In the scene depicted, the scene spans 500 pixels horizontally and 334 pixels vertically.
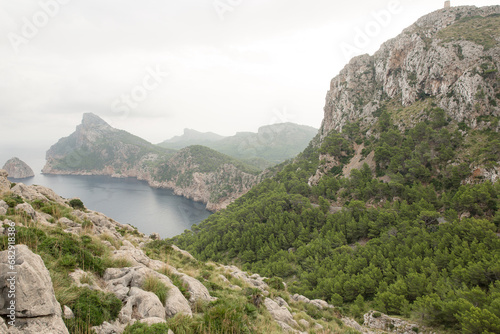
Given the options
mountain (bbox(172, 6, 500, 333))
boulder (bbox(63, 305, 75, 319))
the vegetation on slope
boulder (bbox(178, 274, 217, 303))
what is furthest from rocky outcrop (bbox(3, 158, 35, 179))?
boulder (bbox(63, 305, 75, 319))

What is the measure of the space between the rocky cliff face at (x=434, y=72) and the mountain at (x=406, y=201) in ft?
0.99

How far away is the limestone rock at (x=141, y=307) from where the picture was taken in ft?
24.3

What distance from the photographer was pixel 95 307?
21.8 feet

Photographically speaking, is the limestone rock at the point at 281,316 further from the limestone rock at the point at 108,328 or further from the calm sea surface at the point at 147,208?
the calm sea surface at the point at 147,208

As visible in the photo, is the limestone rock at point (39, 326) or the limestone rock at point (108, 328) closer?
the limestone rock at point (39, 326)

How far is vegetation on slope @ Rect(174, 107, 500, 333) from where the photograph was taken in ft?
71.4

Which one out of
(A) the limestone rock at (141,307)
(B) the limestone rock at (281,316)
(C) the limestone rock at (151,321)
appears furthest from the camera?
(B) the limestone rock at (281,316)

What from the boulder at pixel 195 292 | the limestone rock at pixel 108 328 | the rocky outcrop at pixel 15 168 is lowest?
the rocky outcrop at pixel 15 168

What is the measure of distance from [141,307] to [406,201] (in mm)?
49730

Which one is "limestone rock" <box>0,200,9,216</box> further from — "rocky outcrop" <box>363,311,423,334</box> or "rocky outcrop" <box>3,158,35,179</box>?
"rocky outcrop" <box>3,158,35,179</box>

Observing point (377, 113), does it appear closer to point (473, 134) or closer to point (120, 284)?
point (473, 134)

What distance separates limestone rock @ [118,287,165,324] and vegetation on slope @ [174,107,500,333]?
20052mm

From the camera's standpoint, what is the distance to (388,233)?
36000 mm

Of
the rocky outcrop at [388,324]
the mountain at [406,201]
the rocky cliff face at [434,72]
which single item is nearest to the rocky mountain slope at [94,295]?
the rocky outcrop at [388,324]
